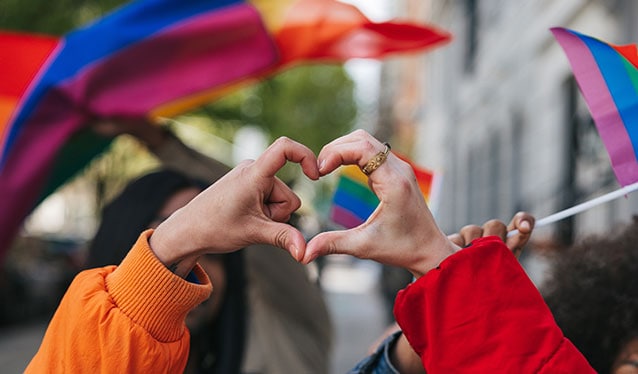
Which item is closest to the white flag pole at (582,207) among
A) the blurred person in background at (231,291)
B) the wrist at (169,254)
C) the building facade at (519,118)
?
the wrist at (169,254)

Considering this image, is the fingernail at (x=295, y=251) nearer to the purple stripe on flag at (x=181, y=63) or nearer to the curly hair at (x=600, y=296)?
the curly hair at (x=600, y=296)

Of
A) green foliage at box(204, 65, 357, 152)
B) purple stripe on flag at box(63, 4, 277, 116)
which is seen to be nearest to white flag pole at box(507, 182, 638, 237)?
purple stripe on flag at box(63, 4, 277, 116)

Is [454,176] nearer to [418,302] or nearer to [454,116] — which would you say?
[454,116]

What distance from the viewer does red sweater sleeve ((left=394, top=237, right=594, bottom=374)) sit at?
4.34 ft

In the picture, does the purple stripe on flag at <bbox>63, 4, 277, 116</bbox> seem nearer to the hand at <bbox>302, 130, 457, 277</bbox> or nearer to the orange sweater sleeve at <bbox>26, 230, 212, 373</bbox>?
the orange sweater sleeve at <bbox>26, 230, 212, 373</bbox>

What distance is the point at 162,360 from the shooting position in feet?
4.62

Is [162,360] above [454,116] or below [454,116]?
above

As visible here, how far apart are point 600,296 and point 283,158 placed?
1172 mm

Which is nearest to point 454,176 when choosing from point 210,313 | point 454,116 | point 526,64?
point 454,116

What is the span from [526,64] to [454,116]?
931cm

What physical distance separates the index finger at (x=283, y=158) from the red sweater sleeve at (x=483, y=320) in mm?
260

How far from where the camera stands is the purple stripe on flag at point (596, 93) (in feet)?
6.23

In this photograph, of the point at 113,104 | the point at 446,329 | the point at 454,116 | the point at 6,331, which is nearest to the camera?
the point at 446,329

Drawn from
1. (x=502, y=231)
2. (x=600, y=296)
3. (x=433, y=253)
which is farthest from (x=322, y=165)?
(x=600, y=296)
